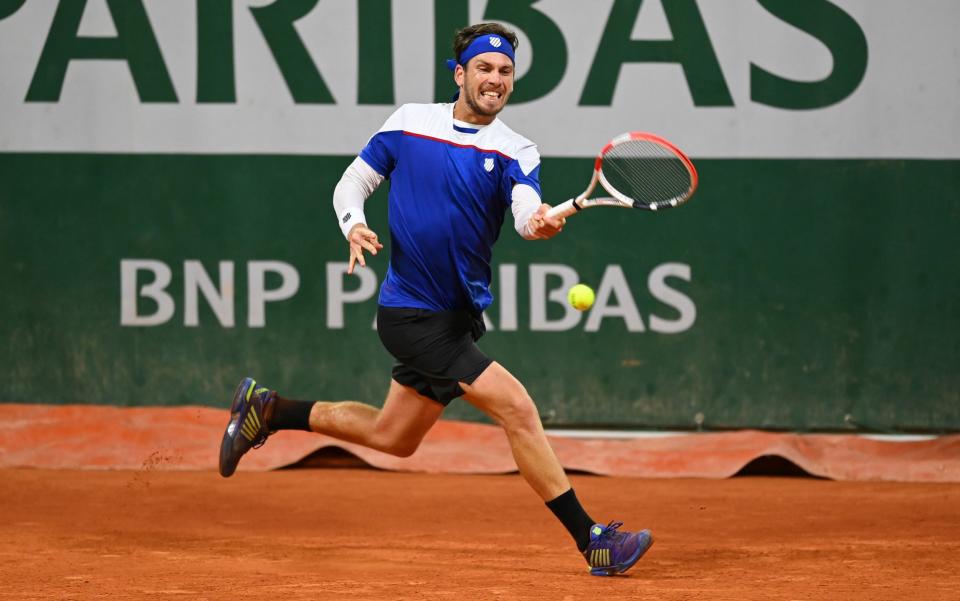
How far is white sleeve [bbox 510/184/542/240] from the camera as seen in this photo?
167 inches

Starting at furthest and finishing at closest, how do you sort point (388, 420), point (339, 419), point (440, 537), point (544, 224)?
point (440, 537) → point (339, 419) → point (388, 420) → point (544, 224)

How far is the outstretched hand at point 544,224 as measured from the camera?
411 centimetres

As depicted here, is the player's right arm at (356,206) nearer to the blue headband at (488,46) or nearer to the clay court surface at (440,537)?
the blue headband at (488,46)

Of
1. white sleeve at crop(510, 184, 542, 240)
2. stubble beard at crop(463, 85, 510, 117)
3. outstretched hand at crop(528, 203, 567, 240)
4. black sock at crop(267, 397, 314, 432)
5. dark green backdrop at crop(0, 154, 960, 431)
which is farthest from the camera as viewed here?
dark green backdrop at crop(0, 154, 960, 431)

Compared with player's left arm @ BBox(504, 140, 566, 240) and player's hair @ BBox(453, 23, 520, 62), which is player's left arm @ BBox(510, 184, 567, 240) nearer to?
player's left arm @ BBox(504, 140, 566, 240)

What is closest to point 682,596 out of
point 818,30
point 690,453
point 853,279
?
point 690,453

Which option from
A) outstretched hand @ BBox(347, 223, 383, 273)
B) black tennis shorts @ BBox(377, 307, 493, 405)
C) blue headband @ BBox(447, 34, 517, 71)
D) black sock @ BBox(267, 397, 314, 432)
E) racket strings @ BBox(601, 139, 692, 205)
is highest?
blue headband @ BBox(447, 34, 517, 71)

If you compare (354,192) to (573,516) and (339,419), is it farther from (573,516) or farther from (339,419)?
(573,516)

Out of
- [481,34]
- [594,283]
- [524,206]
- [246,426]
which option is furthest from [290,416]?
[594,283]

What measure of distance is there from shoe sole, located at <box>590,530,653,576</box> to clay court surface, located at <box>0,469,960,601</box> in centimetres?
3

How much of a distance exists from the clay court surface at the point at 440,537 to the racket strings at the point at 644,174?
4.11 ft

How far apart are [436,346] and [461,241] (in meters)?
0.35

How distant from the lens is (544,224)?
4137 millimetres

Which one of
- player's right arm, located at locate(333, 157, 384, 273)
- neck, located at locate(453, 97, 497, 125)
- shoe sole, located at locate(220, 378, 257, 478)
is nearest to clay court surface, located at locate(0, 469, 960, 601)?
shoe sole, located at locate(220, 378, 257, 478)
